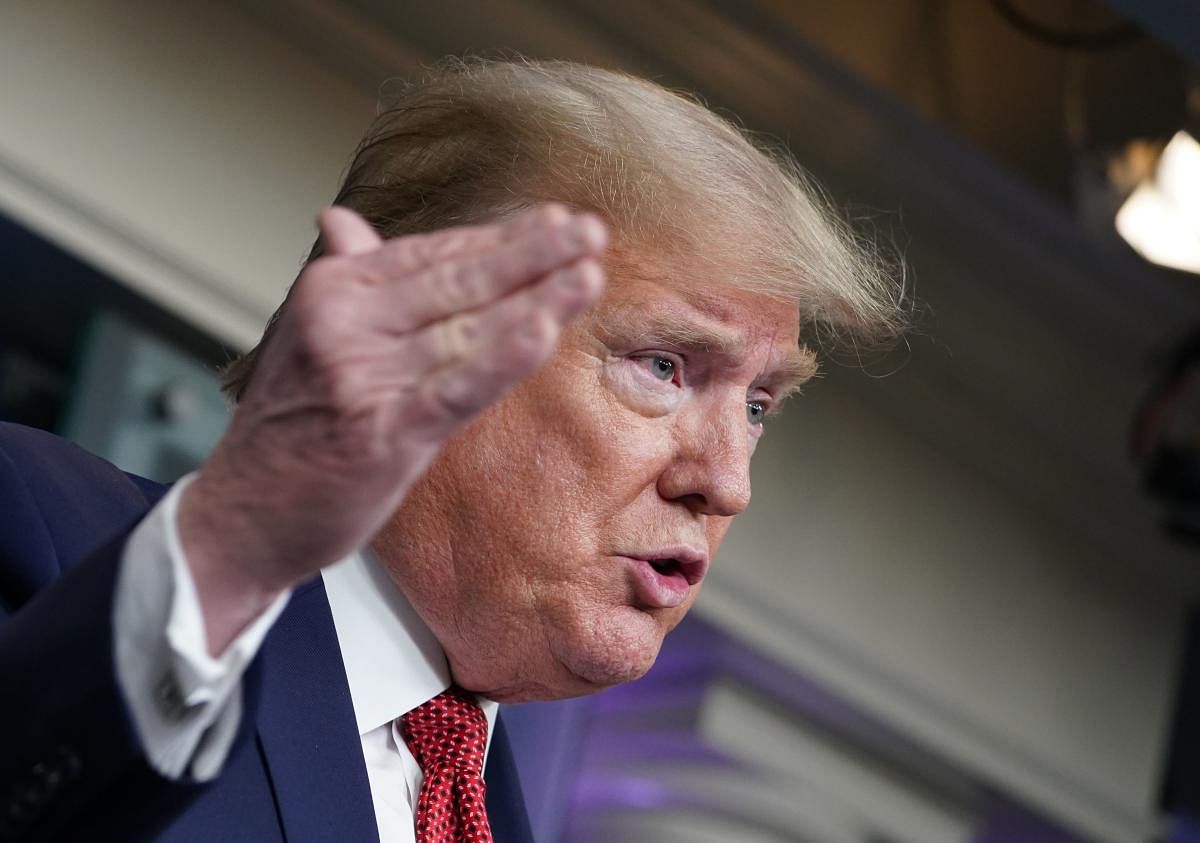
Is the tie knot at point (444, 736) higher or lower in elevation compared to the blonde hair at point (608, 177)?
lower

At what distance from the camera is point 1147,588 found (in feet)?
13.0

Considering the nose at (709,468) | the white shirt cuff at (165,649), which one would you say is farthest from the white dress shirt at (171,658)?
the nose at (709,468)

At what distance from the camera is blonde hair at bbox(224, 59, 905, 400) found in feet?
3.99

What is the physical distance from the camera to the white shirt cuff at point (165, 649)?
0.67 m

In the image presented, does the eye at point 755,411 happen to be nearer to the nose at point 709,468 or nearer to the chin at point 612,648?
the nose at point 709,468

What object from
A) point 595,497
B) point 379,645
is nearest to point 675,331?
point 595,497

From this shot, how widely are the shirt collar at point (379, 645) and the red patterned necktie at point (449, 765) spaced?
0.05 feet

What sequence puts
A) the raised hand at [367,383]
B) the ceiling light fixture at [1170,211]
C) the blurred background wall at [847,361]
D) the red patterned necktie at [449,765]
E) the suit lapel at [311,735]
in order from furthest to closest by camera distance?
the ceiling light fixture at [1170,211]
the blurred background wall at [847,361]
the red patterned necktie at [449,765]
the suit lapel at [311,735]
the raised hand at [367,383]

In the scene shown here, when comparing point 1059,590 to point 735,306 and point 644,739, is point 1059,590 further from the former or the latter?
point 735,306

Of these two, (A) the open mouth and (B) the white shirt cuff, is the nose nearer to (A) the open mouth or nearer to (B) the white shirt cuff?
(A) the open mouth

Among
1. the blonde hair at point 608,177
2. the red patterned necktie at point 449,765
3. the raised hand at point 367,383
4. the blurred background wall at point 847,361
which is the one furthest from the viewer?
the blurred background wall at point 847,361

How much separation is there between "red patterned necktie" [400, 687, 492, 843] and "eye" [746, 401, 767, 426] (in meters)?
0.31

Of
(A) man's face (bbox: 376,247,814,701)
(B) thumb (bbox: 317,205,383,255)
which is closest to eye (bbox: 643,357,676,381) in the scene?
(A) man's face (bbox: 376,247,814,701)

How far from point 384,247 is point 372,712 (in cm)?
51
